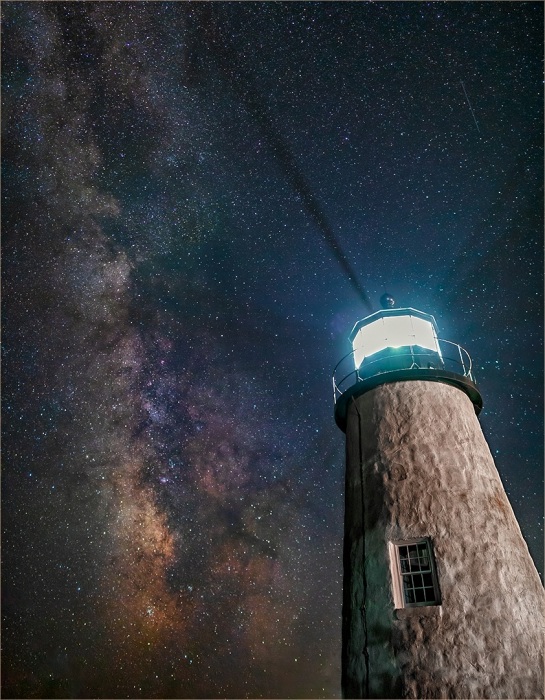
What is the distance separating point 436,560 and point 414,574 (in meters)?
0.51

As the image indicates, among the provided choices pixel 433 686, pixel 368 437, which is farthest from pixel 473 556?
pixel 368 437

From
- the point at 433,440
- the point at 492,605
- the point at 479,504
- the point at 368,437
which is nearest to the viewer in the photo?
the point at 492,605

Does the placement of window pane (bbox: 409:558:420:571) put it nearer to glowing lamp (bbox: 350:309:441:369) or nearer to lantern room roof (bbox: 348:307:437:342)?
glowing lamp (bbox: 350:309:441:369)

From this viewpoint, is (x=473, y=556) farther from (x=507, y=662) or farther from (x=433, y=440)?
(x=433, y=440)

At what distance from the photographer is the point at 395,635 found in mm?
8445

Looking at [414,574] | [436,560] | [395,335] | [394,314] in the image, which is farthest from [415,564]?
[394,314]

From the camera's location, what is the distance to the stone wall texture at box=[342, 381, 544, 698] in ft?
25.9

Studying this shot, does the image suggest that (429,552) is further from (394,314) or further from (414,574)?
(394,314)

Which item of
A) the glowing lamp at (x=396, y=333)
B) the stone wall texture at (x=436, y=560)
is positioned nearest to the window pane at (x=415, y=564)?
the stone wall texture at (x=436, y=560)

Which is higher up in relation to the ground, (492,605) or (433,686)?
(492,605)

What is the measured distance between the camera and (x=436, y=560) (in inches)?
352

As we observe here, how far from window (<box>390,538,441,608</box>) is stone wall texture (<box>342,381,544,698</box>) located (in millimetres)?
139

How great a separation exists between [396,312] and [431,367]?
2260 millimetres

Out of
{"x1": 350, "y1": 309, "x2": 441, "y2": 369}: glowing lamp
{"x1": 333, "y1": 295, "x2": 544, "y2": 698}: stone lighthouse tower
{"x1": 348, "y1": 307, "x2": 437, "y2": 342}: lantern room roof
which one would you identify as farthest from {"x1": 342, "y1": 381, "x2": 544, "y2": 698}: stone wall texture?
{"x1": 348, "y1": 307, "x2": 437, "y2": 342}: lantern room roof
